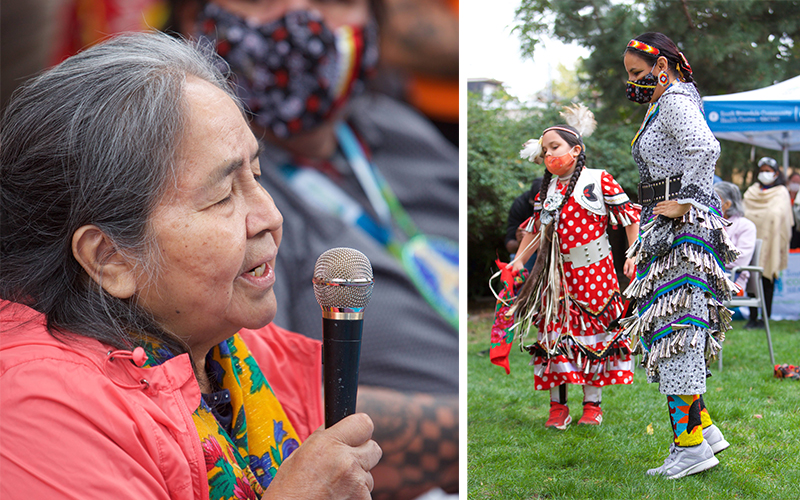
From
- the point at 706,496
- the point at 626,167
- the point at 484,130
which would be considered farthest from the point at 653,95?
the point at 626,167

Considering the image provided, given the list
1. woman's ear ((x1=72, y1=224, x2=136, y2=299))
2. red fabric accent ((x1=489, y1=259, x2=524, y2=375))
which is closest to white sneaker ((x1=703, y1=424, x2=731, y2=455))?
red fabric accent ((x1=489, y1=259, x2=524, y2=375))

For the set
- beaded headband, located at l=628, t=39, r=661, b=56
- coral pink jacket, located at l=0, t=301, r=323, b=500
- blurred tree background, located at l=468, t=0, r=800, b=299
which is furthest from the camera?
blurred tree background, located at l=468, t=0, r=800, b=299

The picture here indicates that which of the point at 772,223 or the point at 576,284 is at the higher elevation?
the point at 576,284

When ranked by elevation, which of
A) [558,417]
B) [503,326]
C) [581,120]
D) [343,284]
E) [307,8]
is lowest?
[558,417]

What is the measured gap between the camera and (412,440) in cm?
285

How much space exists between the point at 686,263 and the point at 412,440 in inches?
57.3

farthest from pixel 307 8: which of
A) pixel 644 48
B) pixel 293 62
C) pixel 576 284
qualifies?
pixel 576 284

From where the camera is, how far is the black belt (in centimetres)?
279

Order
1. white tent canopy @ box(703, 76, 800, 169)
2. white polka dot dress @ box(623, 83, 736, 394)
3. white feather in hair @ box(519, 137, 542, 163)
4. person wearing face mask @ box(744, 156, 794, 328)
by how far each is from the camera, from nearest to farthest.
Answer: white polka dot dress @ box(623, 83, 736, 394), white feather in hair @ box(519, 137, 542, 163), white tent canopy @ box(703, 76, 800, 169), person wearing face mask @ box(744, 156, 794, 328)

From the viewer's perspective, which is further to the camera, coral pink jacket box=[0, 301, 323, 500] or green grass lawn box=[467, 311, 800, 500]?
green grass lawn box=[467, 311, 800, 500]

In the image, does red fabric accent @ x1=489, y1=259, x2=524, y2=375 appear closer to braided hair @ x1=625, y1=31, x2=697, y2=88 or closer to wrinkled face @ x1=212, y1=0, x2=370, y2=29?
braided hair @ x1=625, y1=31, x2=697, y2=88

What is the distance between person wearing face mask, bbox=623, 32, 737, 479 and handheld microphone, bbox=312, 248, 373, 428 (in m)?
2.05

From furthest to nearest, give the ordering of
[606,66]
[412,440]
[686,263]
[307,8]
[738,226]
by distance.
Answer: [606,66] < [738,226] < [412,440] < [686,263] < [307,8]

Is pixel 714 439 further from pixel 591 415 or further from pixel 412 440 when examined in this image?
pixel 412 440
